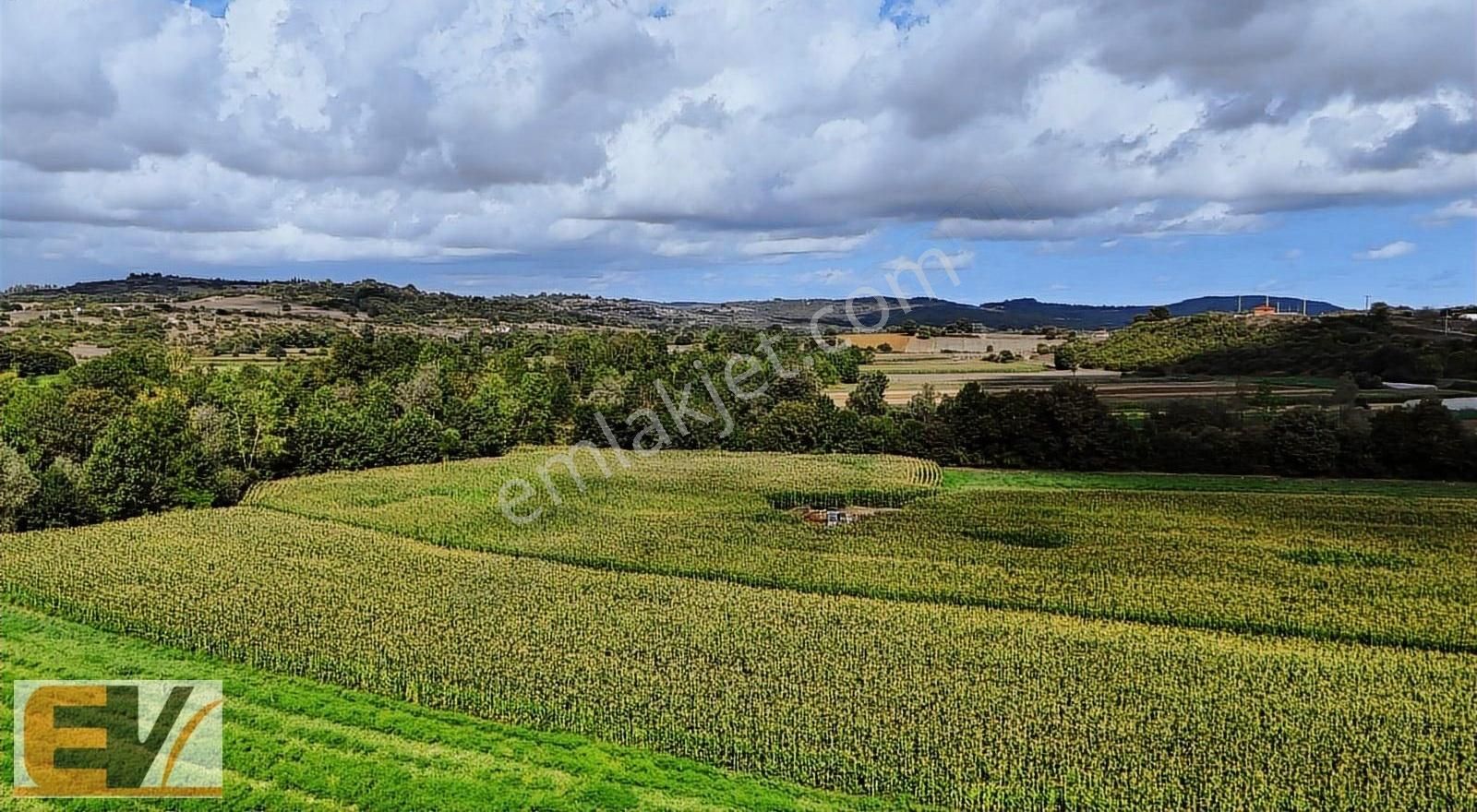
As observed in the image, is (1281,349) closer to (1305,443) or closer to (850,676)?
(1305,443)

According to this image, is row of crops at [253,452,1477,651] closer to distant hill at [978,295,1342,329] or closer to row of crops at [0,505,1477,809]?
row of crops at [0,505,1477,809]

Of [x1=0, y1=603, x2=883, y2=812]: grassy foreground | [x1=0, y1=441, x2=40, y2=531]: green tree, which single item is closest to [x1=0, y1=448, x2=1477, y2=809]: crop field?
[x1=0, y1=603, x2=883, y2=812]: grassy foreground

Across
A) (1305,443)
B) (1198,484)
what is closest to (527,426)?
(1198,484)

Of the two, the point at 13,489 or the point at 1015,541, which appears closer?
the point at 1015,541

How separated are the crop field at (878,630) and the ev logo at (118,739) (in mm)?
1332

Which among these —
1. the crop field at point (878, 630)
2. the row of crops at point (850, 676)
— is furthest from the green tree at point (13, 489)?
the row of crops at point (850, 676)

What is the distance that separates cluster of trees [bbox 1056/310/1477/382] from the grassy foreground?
85553 millimetres

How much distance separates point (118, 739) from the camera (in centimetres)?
2067

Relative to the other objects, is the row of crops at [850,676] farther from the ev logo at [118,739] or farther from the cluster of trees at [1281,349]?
the cluster of trees at [1281,349]

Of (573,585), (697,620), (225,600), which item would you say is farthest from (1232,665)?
(225,600)

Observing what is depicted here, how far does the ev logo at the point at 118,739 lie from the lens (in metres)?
18.7

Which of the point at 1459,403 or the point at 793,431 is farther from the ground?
the point at 1459,403

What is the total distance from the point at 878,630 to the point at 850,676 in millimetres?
4006

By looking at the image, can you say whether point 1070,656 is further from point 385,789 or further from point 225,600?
point 225,600
